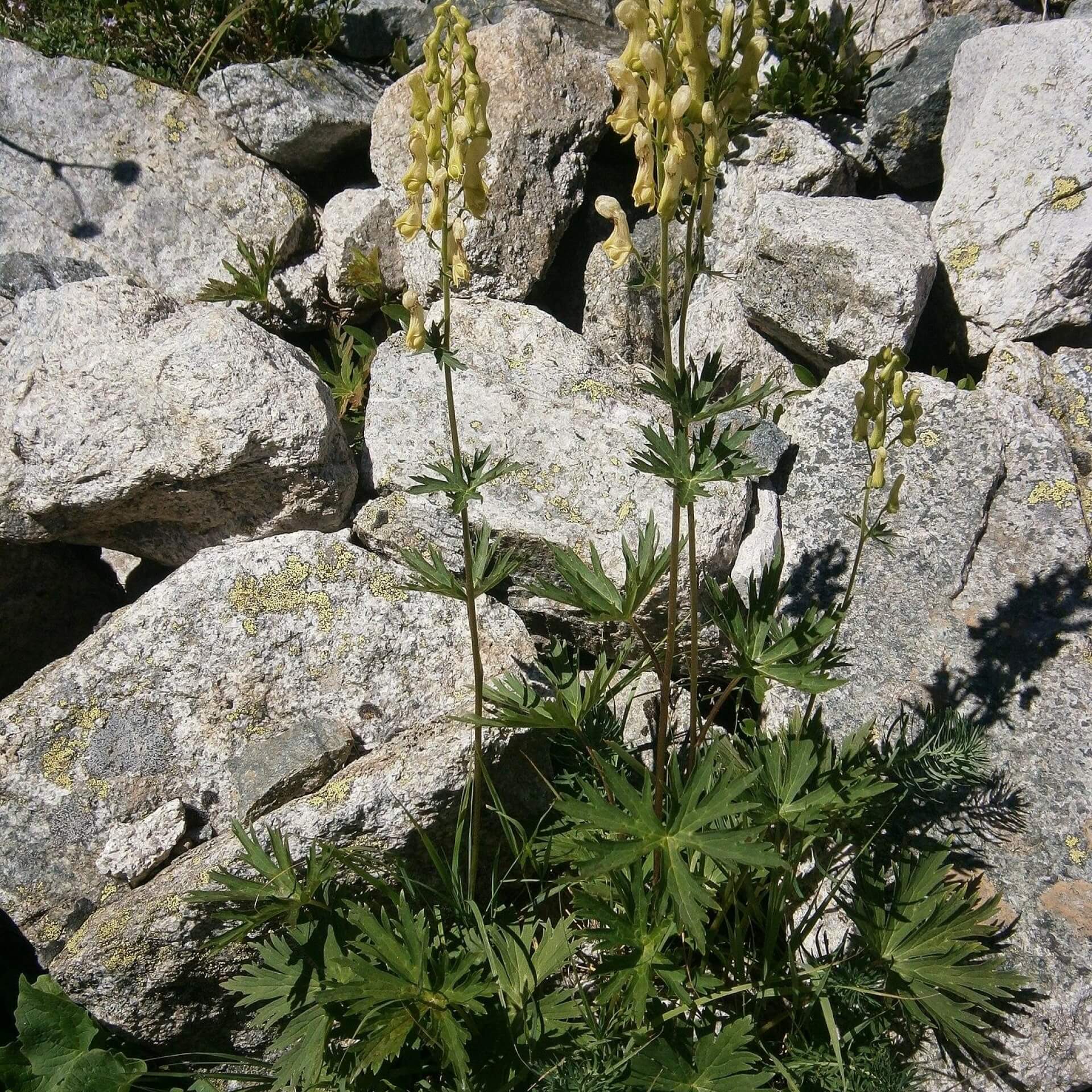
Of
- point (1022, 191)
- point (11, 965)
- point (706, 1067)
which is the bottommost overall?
point (11, 965)

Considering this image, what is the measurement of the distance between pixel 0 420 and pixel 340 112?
2.36 metres

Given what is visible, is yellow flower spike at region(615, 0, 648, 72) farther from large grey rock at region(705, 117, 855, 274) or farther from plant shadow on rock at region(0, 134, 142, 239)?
plant shadow on rock at region(0, 134, 142, 239)

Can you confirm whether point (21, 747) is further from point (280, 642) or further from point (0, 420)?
point (0, 420)

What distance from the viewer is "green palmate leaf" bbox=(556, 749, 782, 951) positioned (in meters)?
2.46

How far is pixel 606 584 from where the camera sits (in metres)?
3.20

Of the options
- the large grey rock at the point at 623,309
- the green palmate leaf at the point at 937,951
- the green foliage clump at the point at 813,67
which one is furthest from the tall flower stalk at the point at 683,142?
the green foliage clump at the point at 813,67

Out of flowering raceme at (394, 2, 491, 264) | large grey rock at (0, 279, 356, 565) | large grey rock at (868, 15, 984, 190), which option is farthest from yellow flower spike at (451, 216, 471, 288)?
large grey rock at (868, 15, 984, 190)

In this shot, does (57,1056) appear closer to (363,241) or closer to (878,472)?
(878,472)

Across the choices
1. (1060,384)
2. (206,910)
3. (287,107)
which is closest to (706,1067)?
(206,910)

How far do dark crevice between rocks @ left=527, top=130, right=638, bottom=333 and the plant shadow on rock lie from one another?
2.19 m

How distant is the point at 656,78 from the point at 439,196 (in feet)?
2.15

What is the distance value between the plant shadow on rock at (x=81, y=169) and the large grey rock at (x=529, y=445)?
5.87 feet

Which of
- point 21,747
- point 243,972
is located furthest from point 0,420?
point 243,972

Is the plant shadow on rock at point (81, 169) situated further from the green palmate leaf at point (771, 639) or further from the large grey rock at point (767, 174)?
the green palmate leaf at point (771, 639)
